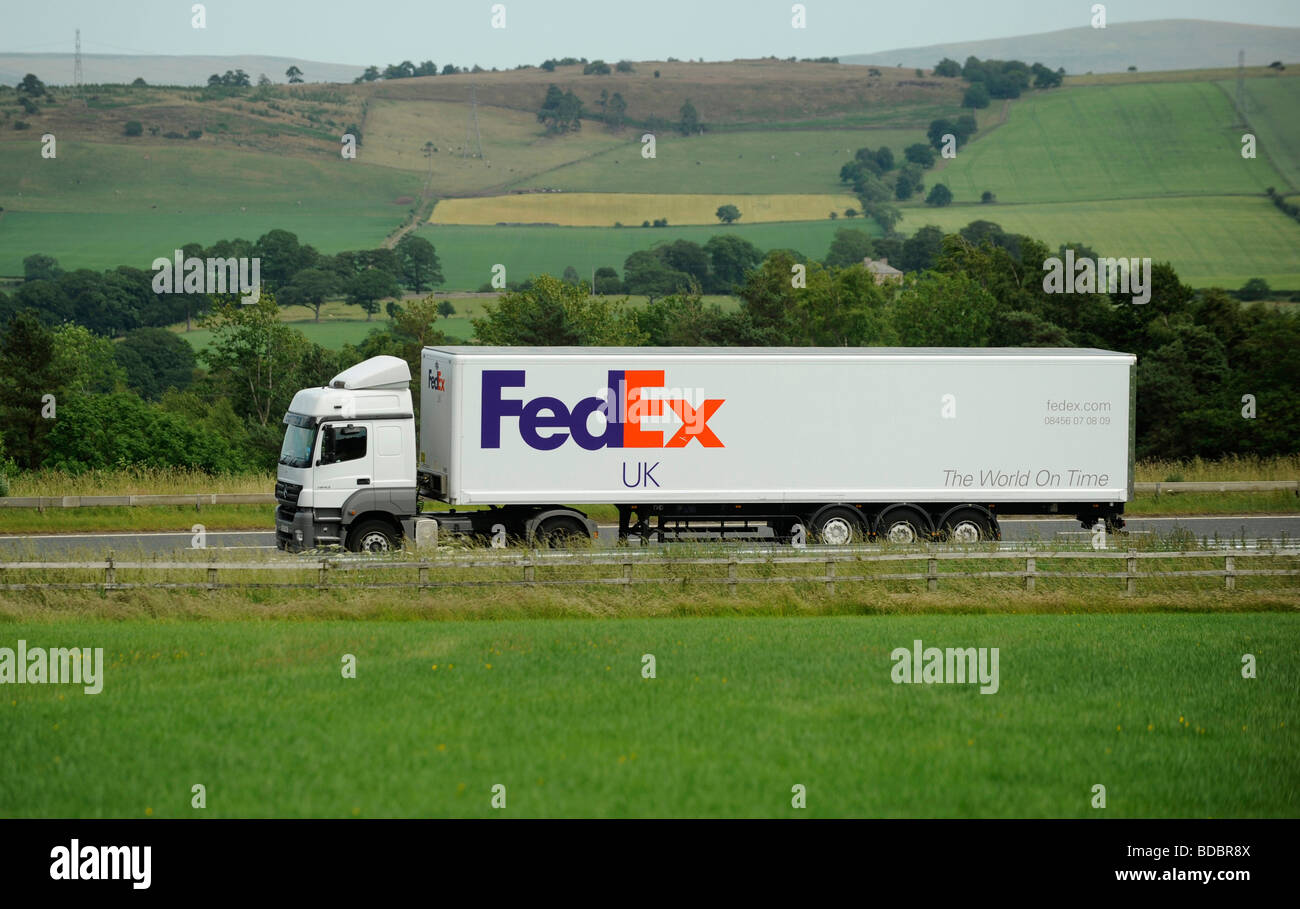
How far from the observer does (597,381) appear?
25078mm

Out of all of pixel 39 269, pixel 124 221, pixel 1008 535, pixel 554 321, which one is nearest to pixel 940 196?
pixel 124 221

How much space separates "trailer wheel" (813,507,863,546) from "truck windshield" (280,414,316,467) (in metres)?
8.99

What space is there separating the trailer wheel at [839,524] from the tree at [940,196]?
540 ft

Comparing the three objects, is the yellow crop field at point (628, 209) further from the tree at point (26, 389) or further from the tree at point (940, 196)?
the tree at point (26, 389)

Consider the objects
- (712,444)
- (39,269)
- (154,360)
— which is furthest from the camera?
(39,269)

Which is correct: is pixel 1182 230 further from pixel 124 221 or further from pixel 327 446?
pixel 327 446

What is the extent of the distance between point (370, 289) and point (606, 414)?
118506 millimetres

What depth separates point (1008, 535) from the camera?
2966cm

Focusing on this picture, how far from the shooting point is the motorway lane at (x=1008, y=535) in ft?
88.4

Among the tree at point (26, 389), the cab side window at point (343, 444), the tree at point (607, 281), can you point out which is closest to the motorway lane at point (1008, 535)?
the cab side window at point (343, 444)

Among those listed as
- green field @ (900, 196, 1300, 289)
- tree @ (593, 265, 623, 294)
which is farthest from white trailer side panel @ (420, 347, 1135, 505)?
tree @ (593, 265, 623, 294)
